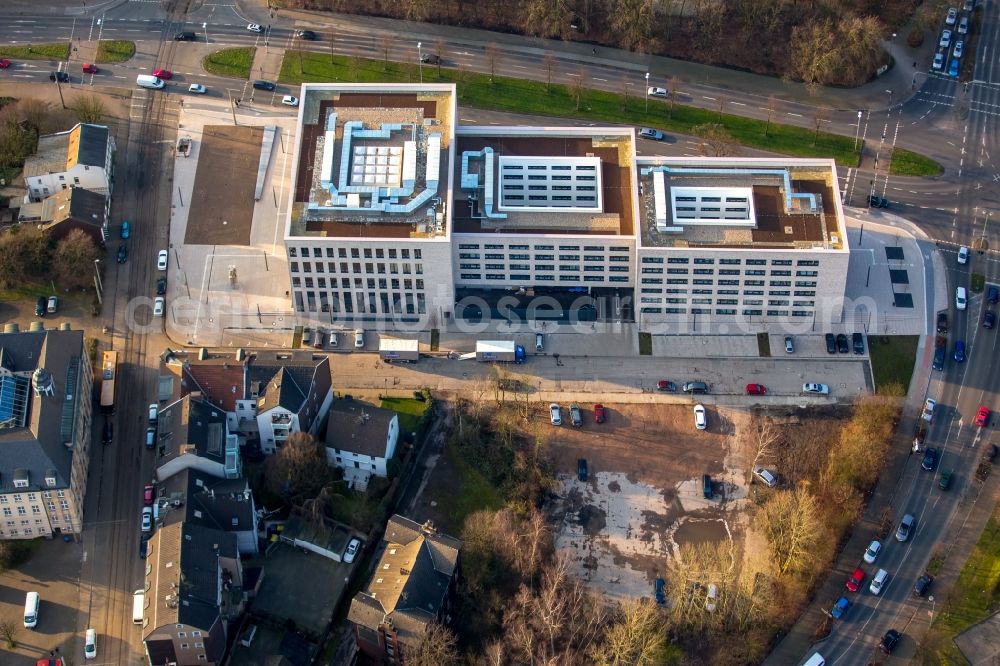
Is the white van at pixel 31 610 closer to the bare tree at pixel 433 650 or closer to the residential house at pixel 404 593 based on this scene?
the residential house at pixel 404 593

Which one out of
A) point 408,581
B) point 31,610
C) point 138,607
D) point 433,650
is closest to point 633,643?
point 433,650

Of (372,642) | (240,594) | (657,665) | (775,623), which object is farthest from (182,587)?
(775,623)

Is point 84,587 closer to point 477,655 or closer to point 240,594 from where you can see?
point 240,594

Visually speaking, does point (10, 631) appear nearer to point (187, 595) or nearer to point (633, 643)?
point (187, 595)

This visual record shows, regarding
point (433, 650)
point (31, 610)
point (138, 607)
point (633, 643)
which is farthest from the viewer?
point (138, 607)

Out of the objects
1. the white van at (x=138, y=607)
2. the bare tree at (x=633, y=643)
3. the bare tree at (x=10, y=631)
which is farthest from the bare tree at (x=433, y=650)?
the bare tree at (x=10, y=631)
